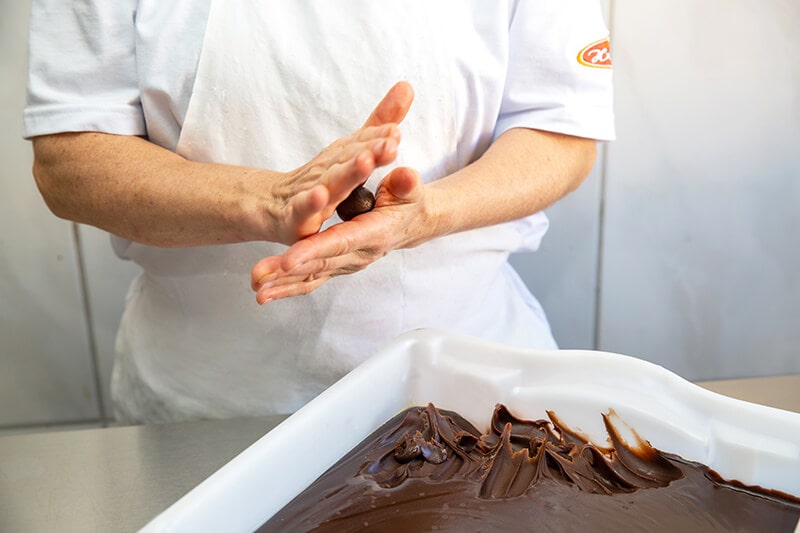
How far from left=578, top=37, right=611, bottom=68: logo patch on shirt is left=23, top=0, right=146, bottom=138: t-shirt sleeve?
1.72 ft

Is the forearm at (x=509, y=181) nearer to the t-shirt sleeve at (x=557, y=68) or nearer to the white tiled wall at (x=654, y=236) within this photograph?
the t-shirt sleeve at (x=557, y=68)

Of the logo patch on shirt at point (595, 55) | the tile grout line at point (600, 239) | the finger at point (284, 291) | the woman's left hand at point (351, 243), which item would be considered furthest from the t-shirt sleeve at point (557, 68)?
the tile grout line at point (600, 239)

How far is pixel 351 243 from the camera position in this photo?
678mm

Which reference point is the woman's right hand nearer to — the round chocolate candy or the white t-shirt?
the round chocolate candy

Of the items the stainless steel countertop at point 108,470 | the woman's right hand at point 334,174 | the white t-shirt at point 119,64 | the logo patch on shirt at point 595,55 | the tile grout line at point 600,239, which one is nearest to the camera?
the woman's right hand at point 334,174

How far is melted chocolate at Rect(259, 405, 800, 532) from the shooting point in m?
0.63

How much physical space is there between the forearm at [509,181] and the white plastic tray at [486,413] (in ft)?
0.43

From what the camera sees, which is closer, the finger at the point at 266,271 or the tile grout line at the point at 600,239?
the finger at the point at 266,271

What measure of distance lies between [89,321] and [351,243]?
1.03m

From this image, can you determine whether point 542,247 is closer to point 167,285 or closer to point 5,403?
point 167,285

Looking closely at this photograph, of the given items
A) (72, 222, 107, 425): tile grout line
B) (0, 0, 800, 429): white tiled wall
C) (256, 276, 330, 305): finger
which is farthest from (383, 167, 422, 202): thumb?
(72, 222, 107, 425): tile grout line

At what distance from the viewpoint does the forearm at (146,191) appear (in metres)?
0.76

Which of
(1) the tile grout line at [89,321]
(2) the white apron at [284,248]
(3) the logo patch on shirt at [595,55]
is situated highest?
(3) the logo patch on shirt at [595,55]

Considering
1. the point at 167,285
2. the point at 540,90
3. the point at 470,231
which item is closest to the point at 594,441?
the point at 470,231
